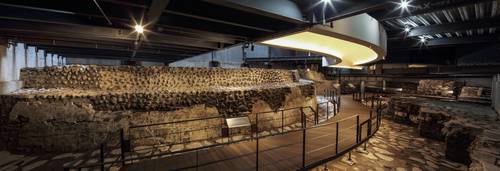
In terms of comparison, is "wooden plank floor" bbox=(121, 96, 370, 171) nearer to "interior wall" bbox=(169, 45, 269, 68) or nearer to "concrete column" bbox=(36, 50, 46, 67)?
"concrete column" bbox=(36, 50, 46, 67)

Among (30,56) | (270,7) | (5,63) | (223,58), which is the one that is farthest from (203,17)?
(223,58)

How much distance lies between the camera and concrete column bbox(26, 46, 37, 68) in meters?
7.51

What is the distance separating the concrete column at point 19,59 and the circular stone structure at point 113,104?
0.21 m

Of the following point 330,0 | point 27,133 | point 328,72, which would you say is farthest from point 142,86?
point 328,72

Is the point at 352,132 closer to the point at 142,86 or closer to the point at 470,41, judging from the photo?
the point at 142,86

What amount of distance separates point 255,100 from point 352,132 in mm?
3593

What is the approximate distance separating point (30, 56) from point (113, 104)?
512cm

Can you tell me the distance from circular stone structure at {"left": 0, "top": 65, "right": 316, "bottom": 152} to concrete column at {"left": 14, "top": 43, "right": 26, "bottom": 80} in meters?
0.21

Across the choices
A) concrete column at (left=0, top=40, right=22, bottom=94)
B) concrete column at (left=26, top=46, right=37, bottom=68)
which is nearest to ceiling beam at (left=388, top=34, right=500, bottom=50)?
concrete column at (left=0, top=40, right=22, bottom=94)

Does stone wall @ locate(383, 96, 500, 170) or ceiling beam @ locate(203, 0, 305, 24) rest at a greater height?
ceiling beam @ locate(203, 0, 305, 24)

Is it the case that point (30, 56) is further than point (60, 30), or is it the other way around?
point (30, 56)

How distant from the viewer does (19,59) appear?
22.2 feet

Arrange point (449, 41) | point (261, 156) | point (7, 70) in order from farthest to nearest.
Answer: point (449, 41) → point (7, 70) → point (261, 156)

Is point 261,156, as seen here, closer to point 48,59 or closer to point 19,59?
point 19,59
